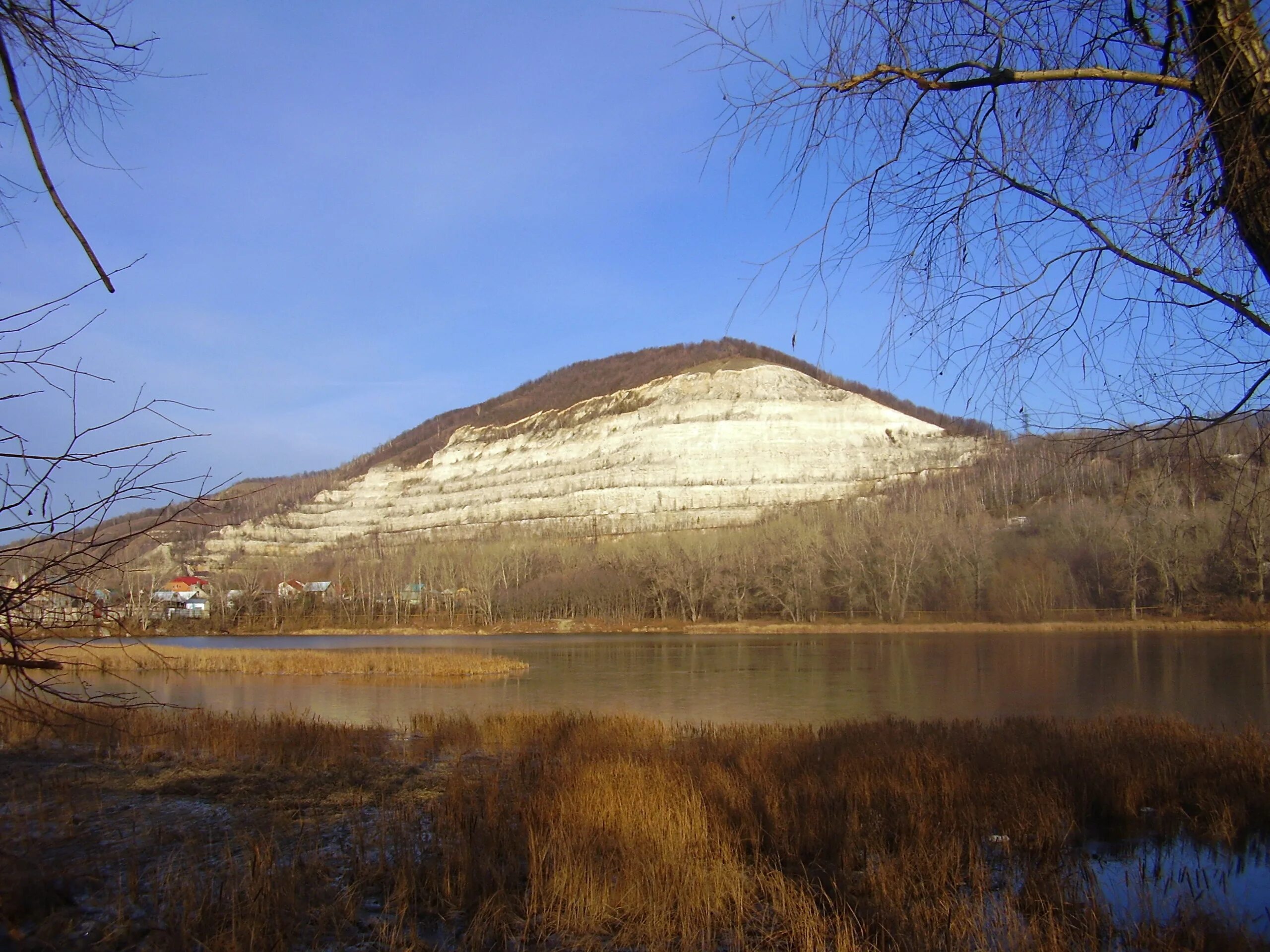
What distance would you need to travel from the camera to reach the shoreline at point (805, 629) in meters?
48.6

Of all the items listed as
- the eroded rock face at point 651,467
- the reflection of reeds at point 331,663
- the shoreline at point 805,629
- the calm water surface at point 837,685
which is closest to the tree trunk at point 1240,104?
the calm water surface at point 837,685

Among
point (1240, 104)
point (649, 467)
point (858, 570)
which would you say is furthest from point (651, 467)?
point (1240, 104)

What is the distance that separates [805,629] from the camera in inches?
2453

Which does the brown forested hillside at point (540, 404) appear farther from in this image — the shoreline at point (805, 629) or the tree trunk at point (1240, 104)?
the tree trunk at point (1240, 104)

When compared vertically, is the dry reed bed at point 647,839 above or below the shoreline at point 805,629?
above

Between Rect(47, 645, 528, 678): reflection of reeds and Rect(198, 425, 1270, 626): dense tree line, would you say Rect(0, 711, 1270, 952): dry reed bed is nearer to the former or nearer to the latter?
Rect(47, 645, 528, 678): reflection of reeds

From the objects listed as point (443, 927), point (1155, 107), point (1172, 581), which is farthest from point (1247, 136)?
point (1172, 581)

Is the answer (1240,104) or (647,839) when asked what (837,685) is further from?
(1240,104)

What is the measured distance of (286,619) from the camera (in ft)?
249

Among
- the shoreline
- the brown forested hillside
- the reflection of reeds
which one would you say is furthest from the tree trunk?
the brown forested hillside

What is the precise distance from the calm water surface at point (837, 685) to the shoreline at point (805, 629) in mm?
4272

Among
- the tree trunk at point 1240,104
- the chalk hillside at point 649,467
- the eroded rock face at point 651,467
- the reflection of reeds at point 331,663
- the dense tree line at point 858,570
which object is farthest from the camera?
the eroded rock face at point 651,467

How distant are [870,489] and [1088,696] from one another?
80.7 m

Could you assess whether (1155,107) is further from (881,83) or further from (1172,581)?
(1172,581)
